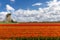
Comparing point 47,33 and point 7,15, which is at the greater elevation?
point 7,15

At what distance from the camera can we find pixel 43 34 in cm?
458

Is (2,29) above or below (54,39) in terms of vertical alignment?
above

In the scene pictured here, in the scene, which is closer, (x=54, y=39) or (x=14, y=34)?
(x=14, y=34)

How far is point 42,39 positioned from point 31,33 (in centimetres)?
33

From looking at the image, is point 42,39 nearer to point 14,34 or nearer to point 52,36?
point 52,36

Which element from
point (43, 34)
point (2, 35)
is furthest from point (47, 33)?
point (2, 35)

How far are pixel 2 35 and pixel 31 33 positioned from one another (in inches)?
26.7

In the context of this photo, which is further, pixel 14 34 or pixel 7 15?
pixel 7 15

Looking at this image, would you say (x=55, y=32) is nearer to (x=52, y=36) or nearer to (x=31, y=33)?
(x=52, y=36)

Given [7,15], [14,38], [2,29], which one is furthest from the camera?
[7,15]

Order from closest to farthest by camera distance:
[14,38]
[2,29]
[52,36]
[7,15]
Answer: [14,38] → [52,36] → [2,29] → [7,15]

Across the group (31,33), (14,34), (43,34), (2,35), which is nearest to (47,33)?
(43,34)

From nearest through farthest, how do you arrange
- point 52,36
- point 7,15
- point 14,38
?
1. point 14,38
2. point 52,36
3. point 7,15

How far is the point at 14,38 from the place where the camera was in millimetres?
4430
